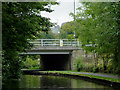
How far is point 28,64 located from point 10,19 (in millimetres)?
33301

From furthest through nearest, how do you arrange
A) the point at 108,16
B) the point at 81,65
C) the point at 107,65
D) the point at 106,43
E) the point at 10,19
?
the point at 81,65
the point at 107,65
the point at 106,43
the point at 108,16
the point at 10,19

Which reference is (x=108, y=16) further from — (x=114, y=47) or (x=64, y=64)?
(x=64, y=64)

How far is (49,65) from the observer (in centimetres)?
3597

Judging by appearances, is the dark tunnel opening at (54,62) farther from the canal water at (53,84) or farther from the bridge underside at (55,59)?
the canal water at (53,84)

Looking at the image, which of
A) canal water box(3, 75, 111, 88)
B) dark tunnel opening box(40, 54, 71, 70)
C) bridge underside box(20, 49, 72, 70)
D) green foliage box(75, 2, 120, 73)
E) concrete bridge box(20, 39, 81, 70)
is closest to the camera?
green foliage box(75, 2, 120, 73)

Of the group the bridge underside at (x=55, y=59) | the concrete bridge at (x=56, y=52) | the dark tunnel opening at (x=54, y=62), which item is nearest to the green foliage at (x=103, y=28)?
the concrete bridge at (x=56, y=52)

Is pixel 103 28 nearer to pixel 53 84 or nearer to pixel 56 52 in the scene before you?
pixel 53 84

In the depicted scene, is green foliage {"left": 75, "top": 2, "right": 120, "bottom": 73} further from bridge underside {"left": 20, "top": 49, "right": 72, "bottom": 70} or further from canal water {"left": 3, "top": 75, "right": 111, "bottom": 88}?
bridge underside {"left": 20, "top": 49, "right": 72, "bottom": 70}

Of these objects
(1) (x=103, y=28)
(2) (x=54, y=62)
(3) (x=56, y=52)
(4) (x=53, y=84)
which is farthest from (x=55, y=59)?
(4) (x=53, y=84)

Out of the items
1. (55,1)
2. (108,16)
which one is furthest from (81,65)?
(55,1)

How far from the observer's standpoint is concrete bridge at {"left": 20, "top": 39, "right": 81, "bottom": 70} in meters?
27.3

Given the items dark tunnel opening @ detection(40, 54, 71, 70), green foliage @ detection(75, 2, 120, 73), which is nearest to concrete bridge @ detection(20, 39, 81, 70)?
dark tunnel opening @ detection(40, 54, 71, 70)

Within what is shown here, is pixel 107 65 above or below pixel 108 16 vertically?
below

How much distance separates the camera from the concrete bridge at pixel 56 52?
27298mm
